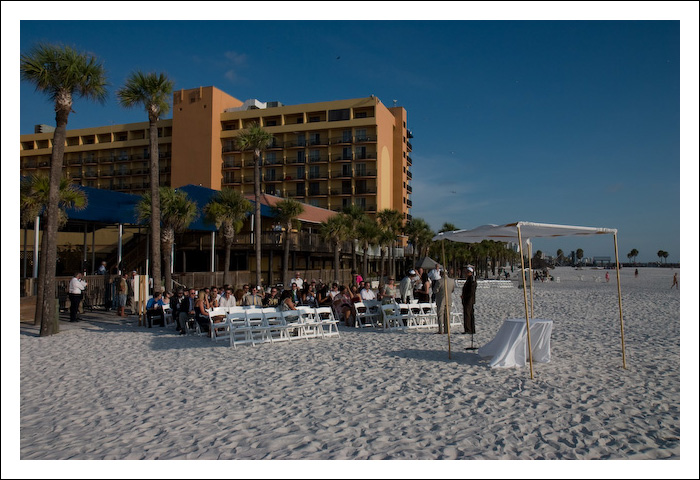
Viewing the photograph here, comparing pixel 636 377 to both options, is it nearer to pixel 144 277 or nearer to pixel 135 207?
pixel 144 277

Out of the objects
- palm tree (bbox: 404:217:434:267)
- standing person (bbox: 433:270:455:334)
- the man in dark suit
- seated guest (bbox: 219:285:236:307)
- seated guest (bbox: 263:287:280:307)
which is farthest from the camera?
palm tree (bbox: 404:217:434:267)

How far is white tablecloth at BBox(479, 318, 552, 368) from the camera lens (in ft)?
25.8

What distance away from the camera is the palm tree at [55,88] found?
39.3 ft

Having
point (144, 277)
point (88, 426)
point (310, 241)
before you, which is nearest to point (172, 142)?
point (310, 241)

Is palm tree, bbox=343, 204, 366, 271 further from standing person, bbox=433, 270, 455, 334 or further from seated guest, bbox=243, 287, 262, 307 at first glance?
standing person, bbox=433, 270, 455, 334

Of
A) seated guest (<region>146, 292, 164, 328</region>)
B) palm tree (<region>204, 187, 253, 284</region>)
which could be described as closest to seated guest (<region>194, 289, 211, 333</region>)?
seated guest (<region>146, 292, 164, 328</region>)

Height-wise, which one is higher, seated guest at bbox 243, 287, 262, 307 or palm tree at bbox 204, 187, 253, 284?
palm tree at bbox 204, 187, 253, 284

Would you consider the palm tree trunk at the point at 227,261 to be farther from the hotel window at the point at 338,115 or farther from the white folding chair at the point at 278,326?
the hotel window at the point at 338,115

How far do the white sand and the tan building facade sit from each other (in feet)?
163

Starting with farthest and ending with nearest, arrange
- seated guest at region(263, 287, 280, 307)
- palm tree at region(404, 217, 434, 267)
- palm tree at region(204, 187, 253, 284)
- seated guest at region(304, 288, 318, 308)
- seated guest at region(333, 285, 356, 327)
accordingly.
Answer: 1. palm tree at region(404, 217, 434, 267)
2. palm tree at region(204, 187, 253, 284)
3. seated guest at region(263, 287, 280, 307)
4. seated guest at region(304, 288, 318, 308)
5. seated guest at region(333, 285, 356, 327)

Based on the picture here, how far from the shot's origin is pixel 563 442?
15.7ft

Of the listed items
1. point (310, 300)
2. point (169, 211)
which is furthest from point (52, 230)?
point (169, 211)

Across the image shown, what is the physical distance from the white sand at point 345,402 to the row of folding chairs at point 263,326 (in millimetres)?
454

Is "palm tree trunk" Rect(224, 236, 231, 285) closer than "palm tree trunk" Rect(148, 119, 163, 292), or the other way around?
"palm tree trunk" Rect(148, 119, 163, 292)
